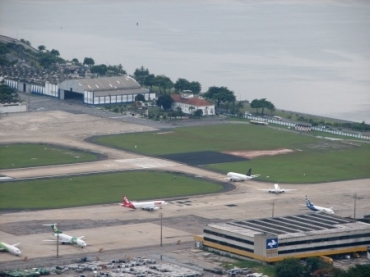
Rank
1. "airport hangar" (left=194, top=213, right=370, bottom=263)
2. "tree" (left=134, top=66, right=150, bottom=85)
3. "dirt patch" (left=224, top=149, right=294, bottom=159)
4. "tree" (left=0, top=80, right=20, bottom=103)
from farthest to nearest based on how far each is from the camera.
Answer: "tree" (left=134, top=66, right=150, bottom=85)
"tree" (left=0, top=80, right=20, bottom=103)
"dirt patch" (left=224, top=149, right=294, bottom=159)
"airport hangar" (left=194, top=213, right=370, bottom=263)

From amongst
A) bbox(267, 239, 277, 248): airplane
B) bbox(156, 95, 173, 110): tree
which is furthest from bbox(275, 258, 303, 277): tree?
bbox(156, 95, 173, 110): tree

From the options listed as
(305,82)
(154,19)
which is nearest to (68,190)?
(305,82)

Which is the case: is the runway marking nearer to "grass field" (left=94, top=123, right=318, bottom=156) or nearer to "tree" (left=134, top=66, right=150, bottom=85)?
"grass field" (left=94, top=123, right=318, bottom=156)

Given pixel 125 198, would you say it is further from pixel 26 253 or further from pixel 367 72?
pixel 367 72

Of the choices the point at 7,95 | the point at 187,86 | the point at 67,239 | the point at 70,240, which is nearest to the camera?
the point at 70,240

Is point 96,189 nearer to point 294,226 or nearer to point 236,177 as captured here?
point 236,177

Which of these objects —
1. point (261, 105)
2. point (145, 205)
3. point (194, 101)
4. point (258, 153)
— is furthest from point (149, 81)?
point (145, 205)
